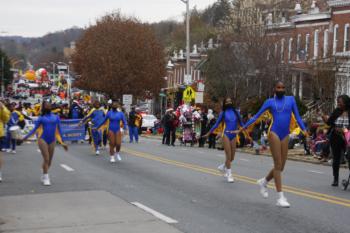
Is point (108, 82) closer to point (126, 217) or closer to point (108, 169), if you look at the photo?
point (108, 169)

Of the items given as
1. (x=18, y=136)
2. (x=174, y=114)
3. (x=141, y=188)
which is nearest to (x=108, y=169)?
(x=18, y=136)

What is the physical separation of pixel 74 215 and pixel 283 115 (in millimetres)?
3952

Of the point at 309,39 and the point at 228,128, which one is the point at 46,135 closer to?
the point at 228,128

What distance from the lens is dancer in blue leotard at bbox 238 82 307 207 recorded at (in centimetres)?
1166

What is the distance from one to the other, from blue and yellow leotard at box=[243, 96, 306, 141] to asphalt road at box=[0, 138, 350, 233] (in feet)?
4.23

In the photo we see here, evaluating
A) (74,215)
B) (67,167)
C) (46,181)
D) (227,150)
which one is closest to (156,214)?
(74,215)

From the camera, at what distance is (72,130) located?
3197 centimetres

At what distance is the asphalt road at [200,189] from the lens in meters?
10.1

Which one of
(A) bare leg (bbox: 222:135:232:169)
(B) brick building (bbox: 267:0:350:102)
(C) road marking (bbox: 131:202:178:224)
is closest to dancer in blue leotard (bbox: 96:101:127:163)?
(A) bare leg (bbox: 222:135:232:169)

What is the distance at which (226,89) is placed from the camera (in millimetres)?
45219

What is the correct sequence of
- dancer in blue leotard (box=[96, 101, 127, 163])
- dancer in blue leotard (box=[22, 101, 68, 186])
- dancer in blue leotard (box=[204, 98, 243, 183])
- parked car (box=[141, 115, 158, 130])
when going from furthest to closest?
parked car (box=[141, 115, 158, 130]), dancer in blue leotard (box=[96, 101, 127, 163]), dancer in blue leotard (box=[204, 98, 243, 183]), dancer in blue leotard (box=[22, 101, 68, 186])

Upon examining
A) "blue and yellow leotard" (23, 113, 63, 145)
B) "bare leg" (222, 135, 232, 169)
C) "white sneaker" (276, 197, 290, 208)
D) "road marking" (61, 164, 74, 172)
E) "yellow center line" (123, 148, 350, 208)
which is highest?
"blue and yellow leotard" (23, 113, 63, 145)

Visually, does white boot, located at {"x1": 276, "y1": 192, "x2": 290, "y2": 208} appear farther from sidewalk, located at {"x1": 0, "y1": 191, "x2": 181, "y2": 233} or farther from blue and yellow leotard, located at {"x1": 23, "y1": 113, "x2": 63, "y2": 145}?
blue and yellow leotard, located at {"x1": 23, "y1": 113, "x2": 63, "y2": 145}

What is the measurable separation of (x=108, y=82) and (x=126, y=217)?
60.0 m
